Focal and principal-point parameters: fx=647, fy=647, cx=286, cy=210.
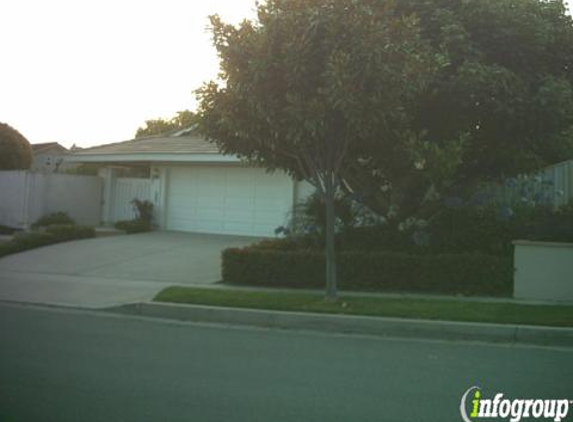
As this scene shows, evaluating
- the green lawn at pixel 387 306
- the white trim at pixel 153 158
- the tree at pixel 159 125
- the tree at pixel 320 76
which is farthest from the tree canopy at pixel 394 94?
the tree at pixel 159 125

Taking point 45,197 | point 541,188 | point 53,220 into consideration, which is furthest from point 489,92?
point 45,197

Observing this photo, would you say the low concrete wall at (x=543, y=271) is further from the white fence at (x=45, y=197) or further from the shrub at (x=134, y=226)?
the white fence at (x=45, y=197)

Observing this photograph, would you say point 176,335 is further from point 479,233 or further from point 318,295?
point 479,233

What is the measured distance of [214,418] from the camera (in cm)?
505

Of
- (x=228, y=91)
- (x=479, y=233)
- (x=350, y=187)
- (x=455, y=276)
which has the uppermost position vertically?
(x=228, y=91)

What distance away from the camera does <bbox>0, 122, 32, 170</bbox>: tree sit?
28.8 meters

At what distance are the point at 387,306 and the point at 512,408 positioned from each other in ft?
14.5

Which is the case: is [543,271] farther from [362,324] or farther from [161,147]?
[161,147]

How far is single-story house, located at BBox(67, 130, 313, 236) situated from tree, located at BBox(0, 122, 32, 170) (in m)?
7.49

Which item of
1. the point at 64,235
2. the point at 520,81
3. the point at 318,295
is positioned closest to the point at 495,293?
the point at 318,295

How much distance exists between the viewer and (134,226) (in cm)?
2066

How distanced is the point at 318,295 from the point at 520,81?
528 centimetres

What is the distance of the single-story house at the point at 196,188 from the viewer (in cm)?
1930

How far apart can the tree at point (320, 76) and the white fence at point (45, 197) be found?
13825mm
